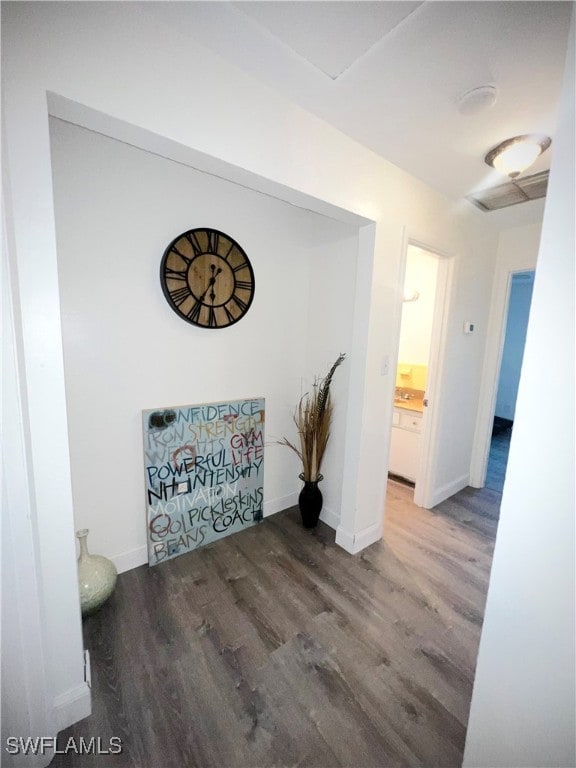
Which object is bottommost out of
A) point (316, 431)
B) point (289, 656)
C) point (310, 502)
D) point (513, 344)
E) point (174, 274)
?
point (289, 656)

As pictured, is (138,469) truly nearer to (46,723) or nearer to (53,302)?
(46,723)

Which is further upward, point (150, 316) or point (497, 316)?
point (497, 316)

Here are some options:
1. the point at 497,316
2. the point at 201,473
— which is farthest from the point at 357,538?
the point at 497,316

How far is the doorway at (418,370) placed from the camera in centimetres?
255

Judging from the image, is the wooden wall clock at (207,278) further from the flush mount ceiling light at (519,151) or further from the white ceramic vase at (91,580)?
the flush mount ceiling light at (519,151)

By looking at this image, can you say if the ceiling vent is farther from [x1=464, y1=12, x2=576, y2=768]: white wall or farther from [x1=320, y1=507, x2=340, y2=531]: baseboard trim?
[x1=320, y1=507, x2=340, y2=531]: baseboard trim

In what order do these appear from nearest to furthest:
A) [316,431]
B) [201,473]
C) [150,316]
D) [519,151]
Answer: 1. [519,151]
2. [150,316]
3. [201,473]
4. [316,431]

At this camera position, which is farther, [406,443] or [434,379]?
[406,443]

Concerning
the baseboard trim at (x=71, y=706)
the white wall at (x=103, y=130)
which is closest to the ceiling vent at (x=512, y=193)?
the white wall at (x=103, y=130)

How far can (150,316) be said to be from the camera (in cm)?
178

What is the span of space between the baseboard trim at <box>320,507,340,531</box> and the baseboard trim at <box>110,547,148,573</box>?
51.2 inches

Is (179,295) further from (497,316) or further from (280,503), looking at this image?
(497,316)

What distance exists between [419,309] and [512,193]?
137 cm

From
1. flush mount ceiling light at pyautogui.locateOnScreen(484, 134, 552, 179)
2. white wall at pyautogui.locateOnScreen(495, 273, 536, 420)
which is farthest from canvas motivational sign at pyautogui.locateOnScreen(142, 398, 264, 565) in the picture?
white wall at pyautogui.locateOnScreen(495, 273, 536, 420)
